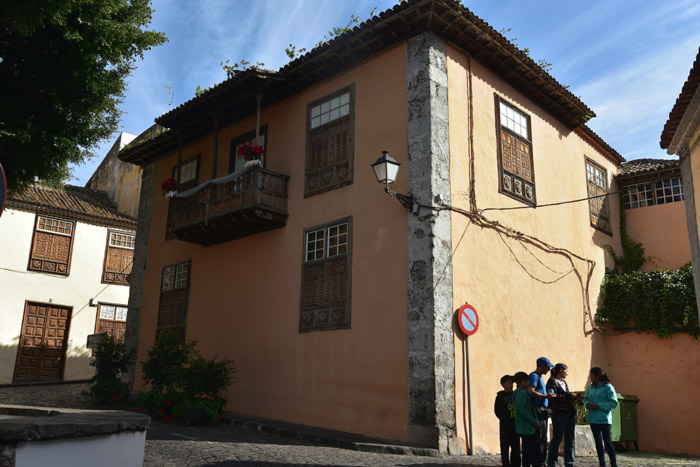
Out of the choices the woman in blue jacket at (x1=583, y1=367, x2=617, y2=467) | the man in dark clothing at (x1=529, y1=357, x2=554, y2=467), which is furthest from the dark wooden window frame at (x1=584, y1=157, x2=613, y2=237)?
the man in dark clothing at (x1=529, y1=357, x2=554, y2=467)

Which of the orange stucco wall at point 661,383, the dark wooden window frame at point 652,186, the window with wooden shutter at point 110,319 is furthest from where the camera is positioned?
the window with wooden shutter at point 110,319

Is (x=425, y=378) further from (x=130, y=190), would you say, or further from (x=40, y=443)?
(x=130, y=190)

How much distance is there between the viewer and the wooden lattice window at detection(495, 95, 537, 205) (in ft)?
42.2

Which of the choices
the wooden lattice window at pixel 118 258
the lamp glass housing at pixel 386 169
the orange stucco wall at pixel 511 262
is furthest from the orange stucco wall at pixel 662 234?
the wooden lattice window at pixel 118 258

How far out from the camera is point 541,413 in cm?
775

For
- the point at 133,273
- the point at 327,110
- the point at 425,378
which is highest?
the point at 327,110

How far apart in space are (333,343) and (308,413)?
4.76ft

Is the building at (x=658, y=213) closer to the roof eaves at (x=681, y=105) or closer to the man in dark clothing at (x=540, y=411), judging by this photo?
the roof eaves at (x=681, y=105)

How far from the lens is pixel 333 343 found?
38.4ft

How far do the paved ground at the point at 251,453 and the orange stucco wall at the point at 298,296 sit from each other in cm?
117

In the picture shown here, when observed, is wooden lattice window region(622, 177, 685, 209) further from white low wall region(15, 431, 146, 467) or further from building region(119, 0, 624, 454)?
white low wall region(15, 431, 146, 467)

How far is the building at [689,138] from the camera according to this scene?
27.9 ft

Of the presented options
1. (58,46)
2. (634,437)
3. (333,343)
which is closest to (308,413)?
(333,343)

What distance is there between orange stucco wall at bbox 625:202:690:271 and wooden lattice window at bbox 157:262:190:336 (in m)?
12.2
